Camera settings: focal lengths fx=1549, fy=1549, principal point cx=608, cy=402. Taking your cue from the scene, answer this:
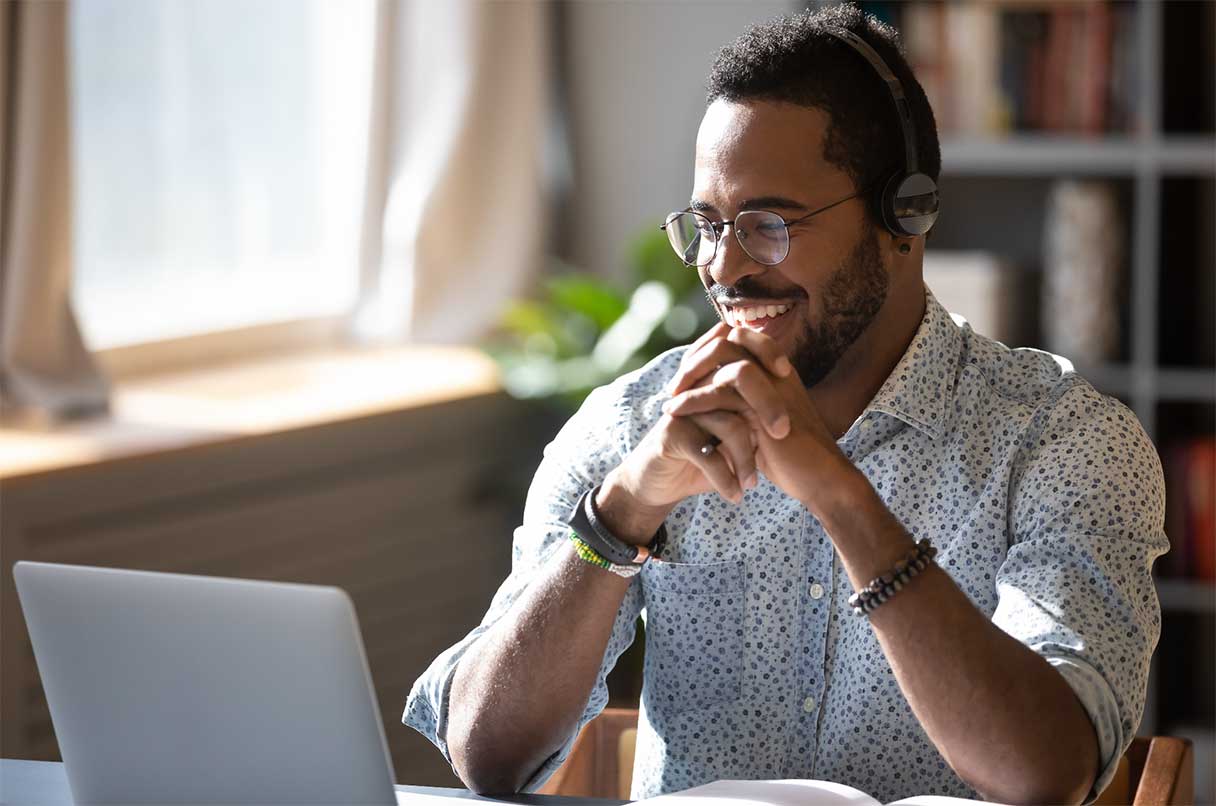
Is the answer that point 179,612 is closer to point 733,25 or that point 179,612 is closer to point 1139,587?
point 1139,587

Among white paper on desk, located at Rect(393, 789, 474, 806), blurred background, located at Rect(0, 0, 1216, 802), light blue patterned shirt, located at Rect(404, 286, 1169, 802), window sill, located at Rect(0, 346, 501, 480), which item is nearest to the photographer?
white paper on desk, located at Rect(393, 789, 474, 806)

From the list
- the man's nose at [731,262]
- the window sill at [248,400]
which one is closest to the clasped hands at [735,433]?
the man's nose at [731,262]

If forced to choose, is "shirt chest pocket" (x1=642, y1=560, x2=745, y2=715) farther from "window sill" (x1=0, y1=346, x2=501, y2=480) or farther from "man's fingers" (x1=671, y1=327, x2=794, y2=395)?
"window sill" (x1=0, y1=346, x2=501, y2=480)

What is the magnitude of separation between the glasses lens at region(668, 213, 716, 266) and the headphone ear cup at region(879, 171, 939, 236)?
168 mm

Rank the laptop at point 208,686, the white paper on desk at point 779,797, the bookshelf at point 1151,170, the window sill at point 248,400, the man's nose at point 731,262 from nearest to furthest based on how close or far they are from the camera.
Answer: the laptop at point 208,686 → the white paper on desk at point 779,797 → the man's nose at point 731,262 → the window sill at point 248,400 → the bookshelf at point 1151,170

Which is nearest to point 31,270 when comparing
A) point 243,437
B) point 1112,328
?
point 243,437

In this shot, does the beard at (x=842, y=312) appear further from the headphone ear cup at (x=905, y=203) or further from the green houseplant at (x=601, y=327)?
the green houseplant at (x=601, y=327)

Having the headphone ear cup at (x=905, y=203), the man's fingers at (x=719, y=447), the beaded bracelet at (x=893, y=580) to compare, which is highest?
the headphone ear cup at (x=905, y=203)

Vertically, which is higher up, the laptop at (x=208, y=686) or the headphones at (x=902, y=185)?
the headphones at (x=902, y=185)

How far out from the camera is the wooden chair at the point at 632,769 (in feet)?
4.59

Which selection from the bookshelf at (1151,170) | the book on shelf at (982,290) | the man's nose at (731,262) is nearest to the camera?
the man's nose at (731,262)

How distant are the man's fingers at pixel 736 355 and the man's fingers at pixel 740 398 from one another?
0.01 meters

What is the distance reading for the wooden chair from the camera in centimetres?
140

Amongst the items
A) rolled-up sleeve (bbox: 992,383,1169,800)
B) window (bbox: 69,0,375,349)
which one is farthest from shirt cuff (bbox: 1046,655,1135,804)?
window (bbox: 69,0,375,349)
